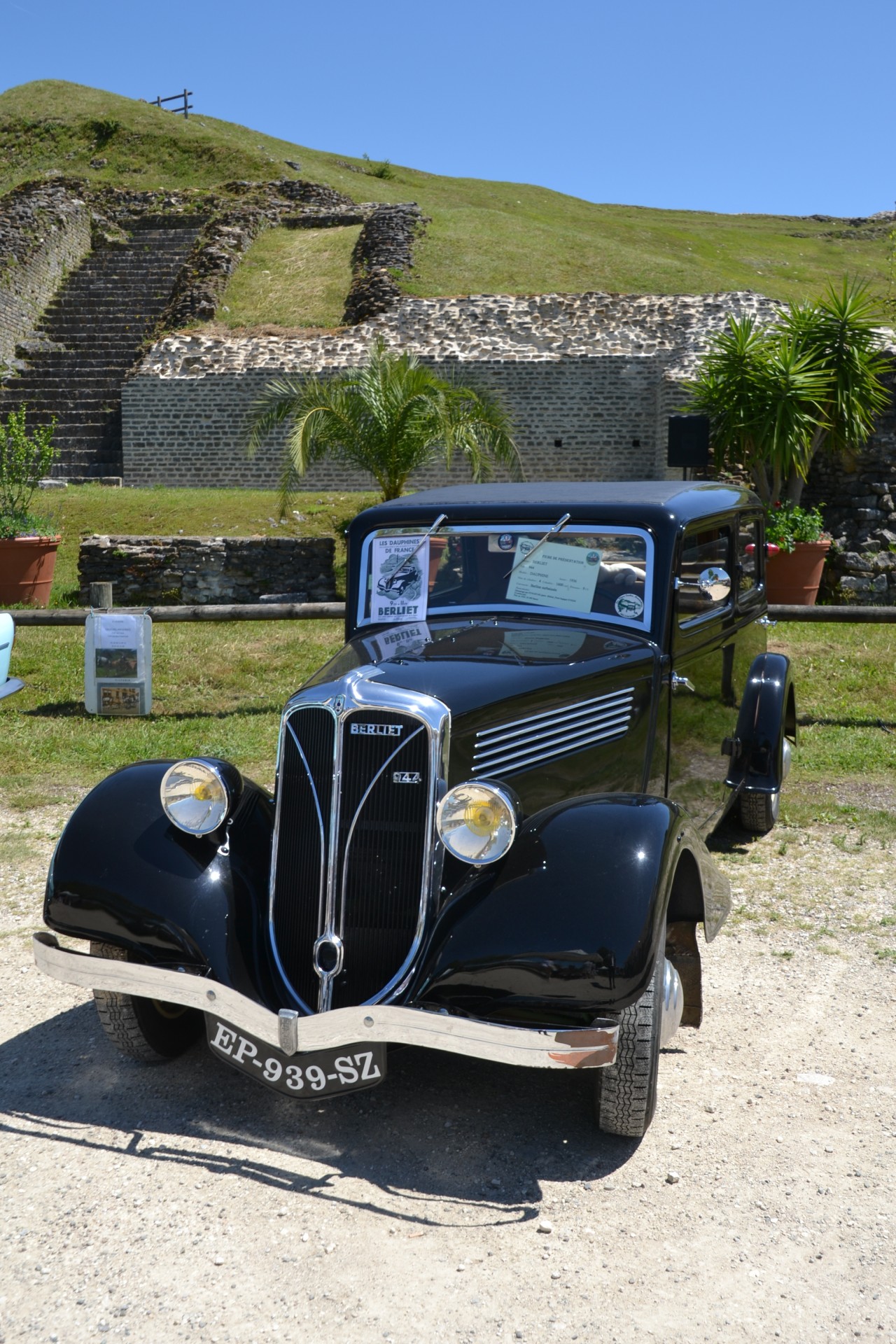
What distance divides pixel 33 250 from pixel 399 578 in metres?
27.2

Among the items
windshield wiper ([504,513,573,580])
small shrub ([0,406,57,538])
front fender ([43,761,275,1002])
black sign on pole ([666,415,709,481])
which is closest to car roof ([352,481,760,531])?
windshield wiper ([504,513,573,580])

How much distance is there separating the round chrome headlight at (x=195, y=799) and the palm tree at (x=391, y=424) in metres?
9.11

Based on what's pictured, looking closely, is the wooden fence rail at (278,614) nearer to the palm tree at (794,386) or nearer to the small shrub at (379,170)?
the palm tree at (794,386)

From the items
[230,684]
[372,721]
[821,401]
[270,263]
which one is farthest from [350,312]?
[372,721]

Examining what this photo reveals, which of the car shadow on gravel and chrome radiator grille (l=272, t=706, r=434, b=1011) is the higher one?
chrome radiator grille (l=272, t=706, r=434, b=1011)

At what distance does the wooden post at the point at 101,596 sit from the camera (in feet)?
27.2

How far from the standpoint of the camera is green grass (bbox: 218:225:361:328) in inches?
1009

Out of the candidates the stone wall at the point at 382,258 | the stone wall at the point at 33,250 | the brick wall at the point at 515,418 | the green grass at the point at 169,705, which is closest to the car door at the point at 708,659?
the green grass at the point at 169,705

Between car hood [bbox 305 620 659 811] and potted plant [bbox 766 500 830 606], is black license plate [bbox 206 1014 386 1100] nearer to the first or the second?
car hood [bbox 305 620 659 811]

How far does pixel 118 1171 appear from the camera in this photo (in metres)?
2.85

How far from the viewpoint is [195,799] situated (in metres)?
3.21

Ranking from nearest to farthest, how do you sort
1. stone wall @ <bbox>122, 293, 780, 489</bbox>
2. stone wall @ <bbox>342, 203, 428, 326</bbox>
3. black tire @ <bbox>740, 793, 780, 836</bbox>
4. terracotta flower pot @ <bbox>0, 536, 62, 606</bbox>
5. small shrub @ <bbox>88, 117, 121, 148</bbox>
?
black tire @ <bbox>740, 793, 780, 836</bbox>
terracotta flower pot @ <bbox>0, 536, 62, 606</bbox>
stone wall @ <bbox>122, 293, 780, 489</bbox>
stone wall @ <bbox>342, 203, 428, 326</bbox>
small shrub @ <bbox>88, 117, 121, 148</bbox>

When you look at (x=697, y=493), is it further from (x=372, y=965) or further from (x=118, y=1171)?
(x=118, y=1171)

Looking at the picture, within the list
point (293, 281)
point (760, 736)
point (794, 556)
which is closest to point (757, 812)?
point (760, 736)
